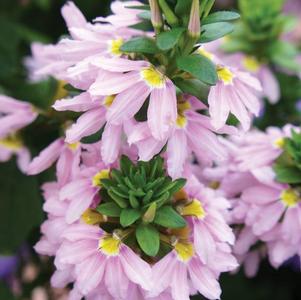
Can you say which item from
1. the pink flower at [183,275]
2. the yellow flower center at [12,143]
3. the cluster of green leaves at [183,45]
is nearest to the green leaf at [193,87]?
the cluster of green leaves at [183,45]

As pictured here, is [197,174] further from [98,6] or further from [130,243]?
[98,6]

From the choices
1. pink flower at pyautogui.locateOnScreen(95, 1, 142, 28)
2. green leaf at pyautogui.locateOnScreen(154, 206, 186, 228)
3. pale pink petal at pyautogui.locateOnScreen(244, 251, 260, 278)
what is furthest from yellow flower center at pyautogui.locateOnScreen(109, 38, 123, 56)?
pale pink petal at pyautogui.locateOnScreen(244, 251, 260, 278)

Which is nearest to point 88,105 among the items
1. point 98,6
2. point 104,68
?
point 104,68

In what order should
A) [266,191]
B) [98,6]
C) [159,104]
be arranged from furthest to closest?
[98,6] → [266,191] → [159,104]

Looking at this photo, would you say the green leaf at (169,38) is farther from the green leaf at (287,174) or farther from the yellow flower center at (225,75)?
the green leaf at (287,174)

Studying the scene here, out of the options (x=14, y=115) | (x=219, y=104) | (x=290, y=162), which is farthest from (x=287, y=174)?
(x=14, y=115)

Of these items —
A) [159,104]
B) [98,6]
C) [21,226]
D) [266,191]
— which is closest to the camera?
[159,104]
